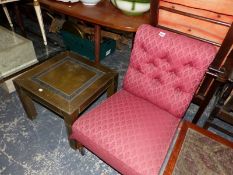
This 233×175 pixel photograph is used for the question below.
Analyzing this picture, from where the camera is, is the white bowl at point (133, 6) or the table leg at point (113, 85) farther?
the table leg at point (113, 85)

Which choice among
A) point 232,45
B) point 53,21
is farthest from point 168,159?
point 53,21

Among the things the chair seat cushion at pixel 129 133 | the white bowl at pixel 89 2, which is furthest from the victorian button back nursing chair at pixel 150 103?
the white bowl at pixel 89 2

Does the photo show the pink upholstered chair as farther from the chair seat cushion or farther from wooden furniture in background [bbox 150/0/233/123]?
wooden furniture in background [bbox 150/0/233/123]

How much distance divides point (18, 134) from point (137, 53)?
3.81 feet

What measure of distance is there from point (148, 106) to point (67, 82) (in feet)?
2.00

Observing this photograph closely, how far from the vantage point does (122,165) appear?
111 centimetres

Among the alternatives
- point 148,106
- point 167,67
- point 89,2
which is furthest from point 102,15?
point 148,106

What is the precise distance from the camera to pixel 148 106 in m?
1.38

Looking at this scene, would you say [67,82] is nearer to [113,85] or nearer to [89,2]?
[113,85]

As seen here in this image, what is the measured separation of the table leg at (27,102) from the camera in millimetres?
1505

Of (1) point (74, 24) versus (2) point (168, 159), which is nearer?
(2) point (168, 159)

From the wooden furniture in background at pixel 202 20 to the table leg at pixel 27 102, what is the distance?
1085 mm

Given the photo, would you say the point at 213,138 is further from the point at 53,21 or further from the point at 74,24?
the point at 53,21

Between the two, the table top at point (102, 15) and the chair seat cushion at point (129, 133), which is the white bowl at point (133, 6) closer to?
the table top at point (102, 15)
